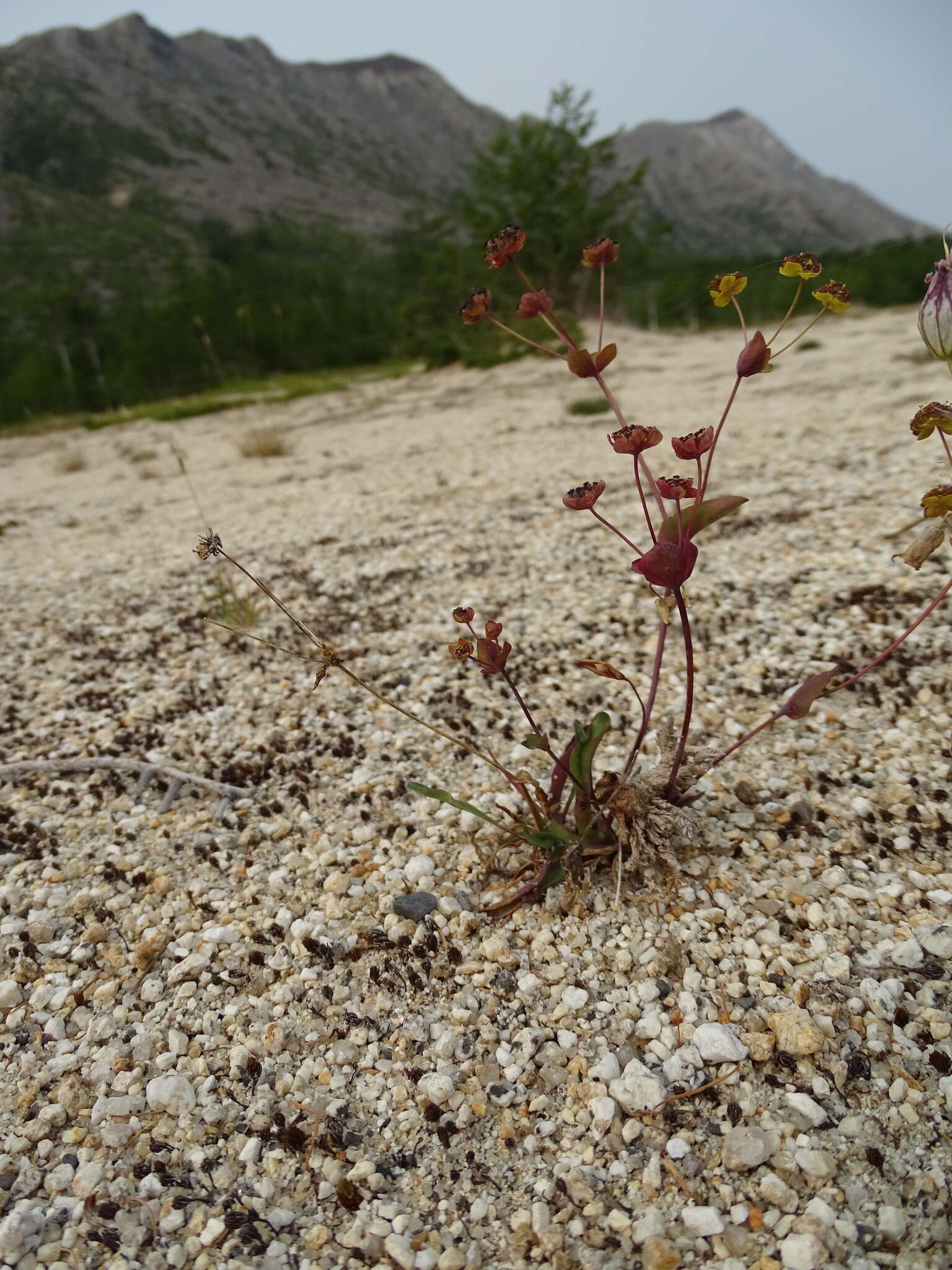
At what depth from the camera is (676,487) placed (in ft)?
6.11

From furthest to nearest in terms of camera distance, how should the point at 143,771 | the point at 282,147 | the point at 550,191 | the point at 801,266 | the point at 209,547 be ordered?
the point at 282,147 < the point at 550,191 < the point at 143,771 < the point at 209,547 < the point at 801,266

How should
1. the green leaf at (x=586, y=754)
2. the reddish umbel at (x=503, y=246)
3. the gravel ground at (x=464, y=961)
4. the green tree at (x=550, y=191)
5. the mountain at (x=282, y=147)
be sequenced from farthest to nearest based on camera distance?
the mountain at (x=282, y=147), the green tree at (x=550, y=191), the green leaf at (x=586, y=754), the reddish umbel at (x=503, y=246), the gravel ground at (x=464, y=961)

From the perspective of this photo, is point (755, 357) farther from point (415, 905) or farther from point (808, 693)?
point (415, 905)

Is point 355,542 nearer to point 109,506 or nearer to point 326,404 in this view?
point 109,506

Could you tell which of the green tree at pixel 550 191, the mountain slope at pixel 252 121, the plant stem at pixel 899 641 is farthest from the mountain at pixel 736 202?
the plant stem at pixel 899 641

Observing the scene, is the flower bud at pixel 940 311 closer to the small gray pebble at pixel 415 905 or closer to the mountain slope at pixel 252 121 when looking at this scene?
the small gray pebble at pixel 415 905

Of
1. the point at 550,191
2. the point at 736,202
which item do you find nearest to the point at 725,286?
the point at 550,191

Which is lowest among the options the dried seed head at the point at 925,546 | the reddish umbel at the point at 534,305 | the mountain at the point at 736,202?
the dried seed head at the point at 925,546

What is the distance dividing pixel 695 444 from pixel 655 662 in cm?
97

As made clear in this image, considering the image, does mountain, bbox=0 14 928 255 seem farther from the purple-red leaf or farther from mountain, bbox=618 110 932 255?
the purple-red leaf

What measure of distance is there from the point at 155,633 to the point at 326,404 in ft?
43.4

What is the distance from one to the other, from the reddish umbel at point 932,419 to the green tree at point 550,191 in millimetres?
27071

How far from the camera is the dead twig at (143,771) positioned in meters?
3.10

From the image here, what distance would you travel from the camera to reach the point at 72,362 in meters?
28.4
